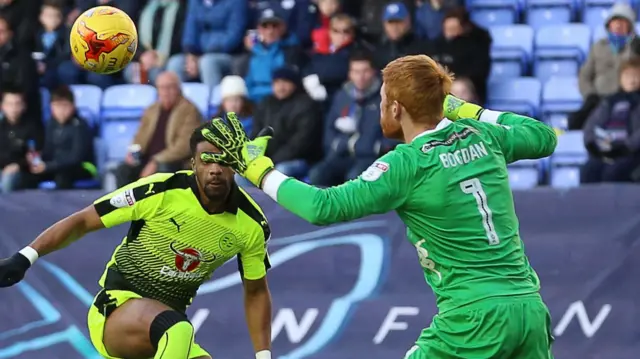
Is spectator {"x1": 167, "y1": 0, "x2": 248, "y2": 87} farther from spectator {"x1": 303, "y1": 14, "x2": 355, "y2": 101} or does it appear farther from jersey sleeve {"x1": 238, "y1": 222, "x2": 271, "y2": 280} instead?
jersey sleeve {"x1": 238, "y1": 222, "x2": 271, "y2": 280}

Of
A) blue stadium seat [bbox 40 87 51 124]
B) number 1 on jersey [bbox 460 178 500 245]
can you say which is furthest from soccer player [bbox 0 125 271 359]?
blue stadium seat [bbox 40 87 51 124]

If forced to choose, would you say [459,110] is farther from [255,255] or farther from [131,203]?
[131,203]

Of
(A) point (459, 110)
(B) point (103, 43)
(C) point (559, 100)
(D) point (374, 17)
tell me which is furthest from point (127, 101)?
(A) point (459, 110)

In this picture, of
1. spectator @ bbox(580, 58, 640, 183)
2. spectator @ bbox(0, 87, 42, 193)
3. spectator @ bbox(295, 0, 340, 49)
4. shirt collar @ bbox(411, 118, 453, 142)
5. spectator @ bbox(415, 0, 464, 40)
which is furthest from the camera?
spectator @ bbox(295, 0, 340, 49)

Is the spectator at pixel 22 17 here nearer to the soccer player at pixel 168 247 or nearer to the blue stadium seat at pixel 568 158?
the blue stadium seat at pixel 568 158

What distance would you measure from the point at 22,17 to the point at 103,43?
7068 mm

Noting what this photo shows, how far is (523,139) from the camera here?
207 inches

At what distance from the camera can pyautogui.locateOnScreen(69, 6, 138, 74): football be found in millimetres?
7199

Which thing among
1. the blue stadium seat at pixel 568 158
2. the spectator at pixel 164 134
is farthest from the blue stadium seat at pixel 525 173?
the spectator at pixel 164 134

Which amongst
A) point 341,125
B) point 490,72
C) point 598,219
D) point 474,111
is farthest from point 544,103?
point 474,111

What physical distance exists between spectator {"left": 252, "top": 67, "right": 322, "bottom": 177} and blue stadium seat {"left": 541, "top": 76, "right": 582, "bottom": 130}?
239 cm

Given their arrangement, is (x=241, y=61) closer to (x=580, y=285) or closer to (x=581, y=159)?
(x=581, y=159)

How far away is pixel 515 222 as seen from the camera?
514 centimetres

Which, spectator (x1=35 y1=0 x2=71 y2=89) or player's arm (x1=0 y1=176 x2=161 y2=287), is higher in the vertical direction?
player's arm (x1=0 y1=176 x2=161 y2=287)
